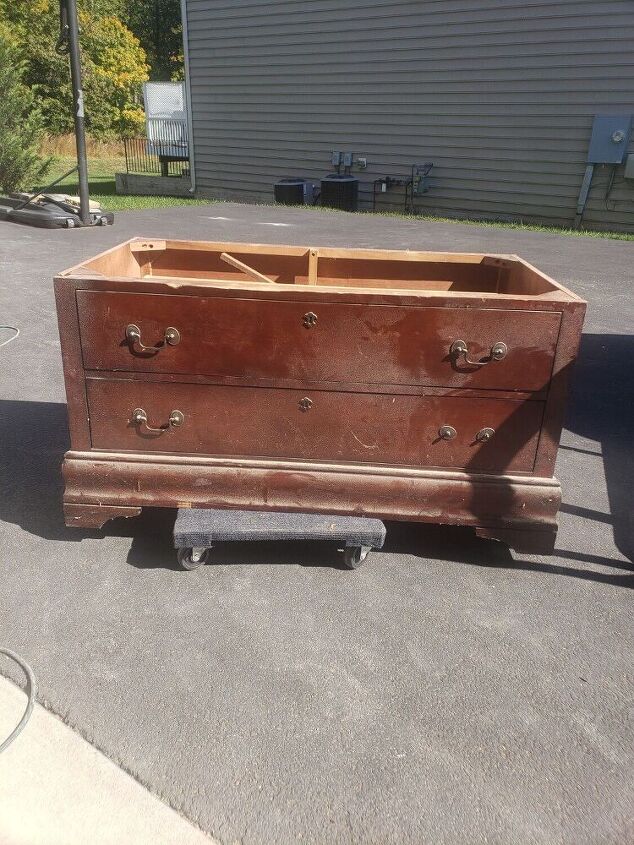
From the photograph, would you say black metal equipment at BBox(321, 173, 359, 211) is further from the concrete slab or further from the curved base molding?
the concrete slab

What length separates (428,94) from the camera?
51.9ft

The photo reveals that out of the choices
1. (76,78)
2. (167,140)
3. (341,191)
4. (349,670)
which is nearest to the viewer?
(349,670)

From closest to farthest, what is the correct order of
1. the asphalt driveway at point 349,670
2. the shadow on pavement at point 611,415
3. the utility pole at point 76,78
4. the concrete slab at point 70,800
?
the concrete slab at point 70,800, the asphalt driveway at point 349,670, the shadow on pavement at point 611,415, the utility pole at point 76,78

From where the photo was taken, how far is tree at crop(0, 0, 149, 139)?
33344mm

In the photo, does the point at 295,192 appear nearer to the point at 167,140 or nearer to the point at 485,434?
the point at 167,140

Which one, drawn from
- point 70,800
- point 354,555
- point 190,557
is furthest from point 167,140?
point 70,800

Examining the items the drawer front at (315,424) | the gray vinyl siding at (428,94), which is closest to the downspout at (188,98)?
the gray vinyl siding at (428,94)

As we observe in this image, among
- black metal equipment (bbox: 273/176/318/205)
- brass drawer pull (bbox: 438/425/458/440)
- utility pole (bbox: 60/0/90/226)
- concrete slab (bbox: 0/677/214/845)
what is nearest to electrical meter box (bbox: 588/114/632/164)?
black metal equipment (bbox: 273/176/318/205)

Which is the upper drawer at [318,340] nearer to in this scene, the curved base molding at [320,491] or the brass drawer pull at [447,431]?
the brass drawer pull at [447,431]

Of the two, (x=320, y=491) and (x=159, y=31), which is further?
(x=159, y=31)

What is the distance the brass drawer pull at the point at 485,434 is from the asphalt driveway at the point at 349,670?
2.01 feet

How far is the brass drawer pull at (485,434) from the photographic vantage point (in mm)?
2887

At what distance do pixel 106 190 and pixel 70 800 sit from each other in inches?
854

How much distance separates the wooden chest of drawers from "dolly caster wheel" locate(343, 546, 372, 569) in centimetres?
17
